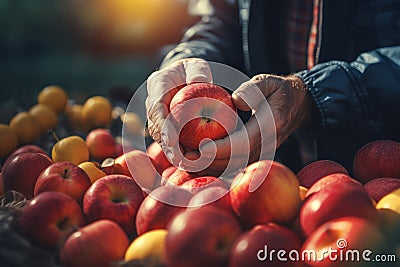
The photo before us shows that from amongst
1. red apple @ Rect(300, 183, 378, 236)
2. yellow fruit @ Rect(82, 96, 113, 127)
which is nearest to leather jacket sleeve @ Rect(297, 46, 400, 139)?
red apple @ Rect(300, 183, 378, 236)

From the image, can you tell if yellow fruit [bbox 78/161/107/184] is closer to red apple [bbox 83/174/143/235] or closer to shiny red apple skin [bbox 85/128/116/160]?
red apple [bbox 83/174/143/235]

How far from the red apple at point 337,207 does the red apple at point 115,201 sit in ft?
1.12

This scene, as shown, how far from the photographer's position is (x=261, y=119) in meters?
1.22

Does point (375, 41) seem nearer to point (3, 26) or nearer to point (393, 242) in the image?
point (393, 242)

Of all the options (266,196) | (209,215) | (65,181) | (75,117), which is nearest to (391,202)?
(266,196)

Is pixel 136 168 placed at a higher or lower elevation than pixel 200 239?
lower

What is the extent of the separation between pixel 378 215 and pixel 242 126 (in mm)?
388

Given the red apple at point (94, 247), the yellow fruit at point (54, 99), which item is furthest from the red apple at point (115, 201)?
the yellow fruit at point (54, 99)

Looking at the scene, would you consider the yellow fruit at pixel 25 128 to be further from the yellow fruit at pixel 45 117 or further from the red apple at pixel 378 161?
the red apple at pixel 378 161

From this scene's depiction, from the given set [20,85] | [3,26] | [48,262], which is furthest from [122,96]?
[3,26]

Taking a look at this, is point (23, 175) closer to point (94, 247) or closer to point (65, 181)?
point (65, 181)

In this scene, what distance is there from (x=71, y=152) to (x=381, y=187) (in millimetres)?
824

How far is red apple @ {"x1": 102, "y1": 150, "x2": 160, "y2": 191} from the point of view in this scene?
1.25m

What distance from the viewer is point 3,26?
6586 millimetres
